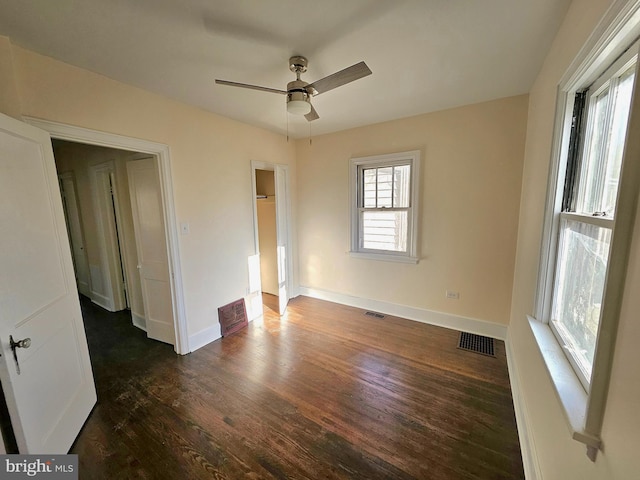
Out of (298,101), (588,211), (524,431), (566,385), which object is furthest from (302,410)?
(298,101)

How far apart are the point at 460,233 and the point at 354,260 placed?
57.9 inches

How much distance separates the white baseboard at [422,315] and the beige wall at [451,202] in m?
0.07

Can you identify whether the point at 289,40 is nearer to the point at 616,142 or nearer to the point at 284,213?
the point at 616,142

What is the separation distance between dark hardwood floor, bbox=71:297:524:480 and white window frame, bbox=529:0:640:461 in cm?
82

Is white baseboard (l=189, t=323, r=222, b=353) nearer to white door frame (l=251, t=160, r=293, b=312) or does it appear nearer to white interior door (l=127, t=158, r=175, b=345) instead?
white interior door (l=127, t=158, r=175, b=345)

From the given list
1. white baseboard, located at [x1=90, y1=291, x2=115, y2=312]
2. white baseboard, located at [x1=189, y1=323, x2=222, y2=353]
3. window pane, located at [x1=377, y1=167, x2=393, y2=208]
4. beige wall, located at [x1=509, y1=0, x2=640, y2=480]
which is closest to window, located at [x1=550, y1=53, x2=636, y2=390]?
beige wall, located at [x1=509, y1=0, x2=640, y2=480]

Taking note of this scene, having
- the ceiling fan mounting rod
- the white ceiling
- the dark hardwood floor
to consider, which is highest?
the white ceiling

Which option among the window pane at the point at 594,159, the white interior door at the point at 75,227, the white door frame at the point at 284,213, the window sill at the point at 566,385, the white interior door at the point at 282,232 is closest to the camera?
the window sill at the point at 566,385

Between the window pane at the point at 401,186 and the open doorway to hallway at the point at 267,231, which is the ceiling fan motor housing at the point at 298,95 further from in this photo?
the open doorway to hallway at the point at 267,231

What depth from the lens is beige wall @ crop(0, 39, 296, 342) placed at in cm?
176

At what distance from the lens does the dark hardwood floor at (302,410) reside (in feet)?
5.10

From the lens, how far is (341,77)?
1.61 metres

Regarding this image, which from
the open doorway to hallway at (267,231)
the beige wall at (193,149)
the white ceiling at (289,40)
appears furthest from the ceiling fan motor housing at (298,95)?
the open doorway to hallway at (267,231)

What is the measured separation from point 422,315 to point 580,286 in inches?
88.5
